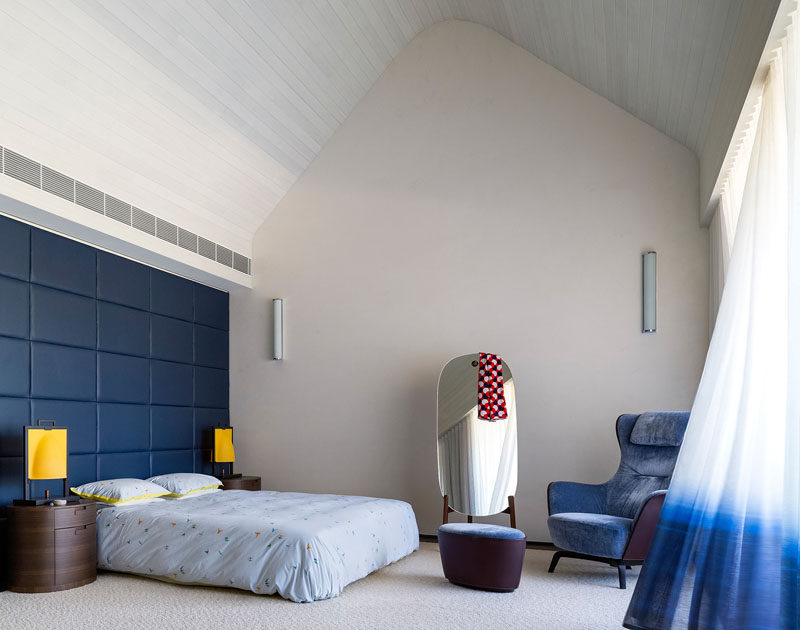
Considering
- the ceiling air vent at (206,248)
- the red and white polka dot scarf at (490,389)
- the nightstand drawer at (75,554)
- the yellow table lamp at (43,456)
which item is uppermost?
the ceiling air vent at (206,248)

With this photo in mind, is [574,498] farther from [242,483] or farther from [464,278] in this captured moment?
[242,483]

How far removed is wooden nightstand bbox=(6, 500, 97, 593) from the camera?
13.9 feet

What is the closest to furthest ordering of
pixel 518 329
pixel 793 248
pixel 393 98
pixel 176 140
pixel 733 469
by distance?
pixel 793 248 → pixel 733 469 → pixel 176 140 → pixel 518 329 → pixel 393 98

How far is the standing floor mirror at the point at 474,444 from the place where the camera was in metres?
5.71

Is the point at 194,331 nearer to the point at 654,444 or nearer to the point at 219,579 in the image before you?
the point at 219,579

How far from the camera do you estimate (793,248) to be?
257cm

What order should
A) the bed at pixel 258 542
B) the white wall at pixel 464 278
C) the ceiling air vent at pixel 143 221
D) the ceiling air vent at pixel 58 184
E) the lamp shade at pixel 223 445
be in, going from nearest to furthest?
the bed at pixel 258 542 → the ceiling air vent at pixel 58 184 → the ceiling air vent at pixel 143 221 → the white wall at pixel 464 278 → the lamp shade at pixel 223 445

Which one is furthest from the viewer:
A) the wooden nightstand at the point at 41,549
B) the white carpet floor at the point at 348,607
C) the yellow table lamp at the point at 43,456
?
the yellow table lamp at the point at 43,456

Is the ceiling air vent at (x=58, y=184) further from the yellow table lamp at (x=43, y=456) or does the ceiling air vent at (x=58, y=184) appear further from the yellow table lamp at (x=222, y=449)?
the yellow table lamp at (x=222, y=449)

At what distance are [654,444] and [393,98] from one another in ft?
12.3

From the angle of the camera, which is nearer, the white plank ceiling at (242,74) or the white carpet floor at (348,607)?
the white carpet floor at (348,607)

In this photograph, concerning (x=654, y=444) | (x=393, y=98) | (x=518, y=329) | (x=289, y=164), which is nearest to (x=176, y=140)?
(x=289, y=164)

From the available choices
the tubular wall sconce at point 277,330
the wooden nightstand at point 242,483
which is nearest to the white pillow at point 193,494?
the wooden nightstand at point 242,483

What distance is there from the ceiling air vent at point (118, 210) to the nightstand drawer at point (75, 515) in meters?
2.00
